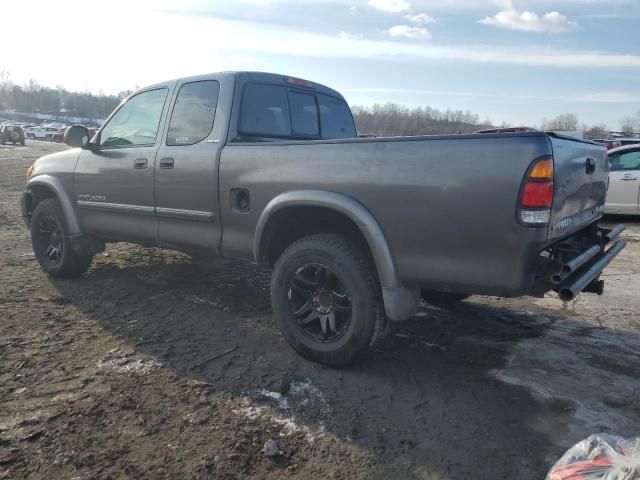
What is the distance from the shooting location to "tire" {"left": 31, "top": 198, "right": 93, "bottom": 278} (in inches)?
204

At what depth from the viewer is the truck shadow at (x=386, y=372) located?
2594 mm

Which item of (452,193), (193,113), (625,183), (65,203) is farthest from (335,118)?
(625,183)

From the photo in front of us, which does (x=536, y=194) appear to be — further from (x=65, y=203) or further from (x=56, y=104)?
(x=56, y=104)

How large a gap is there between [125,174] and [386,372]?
9.31 feet

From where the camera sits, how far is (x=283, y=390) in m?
3.14

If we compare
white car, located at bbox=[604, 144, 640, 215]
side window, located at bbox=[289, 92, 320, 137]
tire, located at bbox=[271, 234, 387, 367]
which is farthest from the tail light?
white car, located at bbox=[604, 144, 640, 215]

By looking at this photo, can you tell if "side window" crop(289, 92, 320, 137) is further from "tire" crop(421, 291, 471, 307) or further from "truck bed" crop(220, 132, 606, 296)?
"tire" crop(421, 291, 471, 307)

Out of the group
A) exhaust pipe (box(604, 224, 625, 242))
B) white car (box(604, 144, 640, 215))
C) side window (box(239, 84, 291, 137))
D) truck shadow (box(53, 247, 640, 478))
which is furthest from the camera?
white car (box(604, 144, 640, 215))

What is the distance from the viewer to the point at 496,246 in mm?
2676

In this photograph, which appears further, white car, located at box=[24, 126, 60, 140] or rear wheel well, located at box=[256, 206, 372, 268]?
white car, located at box=[24, 126, 60, 140]

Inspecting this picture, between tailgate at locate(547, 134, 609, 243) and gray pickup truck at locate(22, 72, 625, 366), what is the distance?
0.06 ft

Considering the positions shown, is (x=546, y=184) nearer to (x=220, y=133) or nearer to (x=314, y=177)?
(x=314, y=177)

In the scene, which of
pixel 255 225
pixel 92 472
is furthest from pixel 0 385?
pixel 255 225

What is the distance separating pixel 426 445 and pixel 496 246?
107 centimetres
